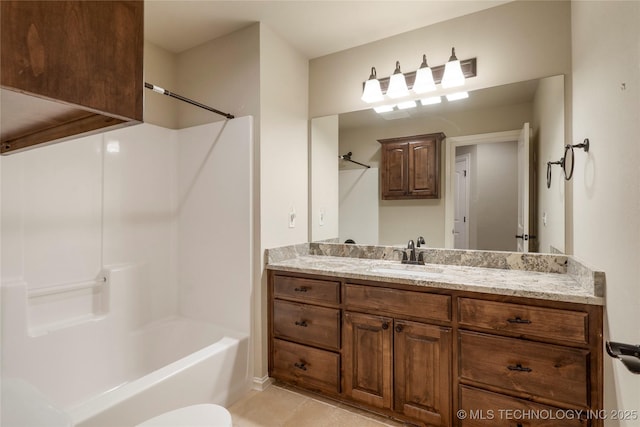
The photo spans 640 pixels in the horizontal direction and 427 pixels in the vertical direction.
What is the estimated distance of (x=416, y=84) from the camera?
218 cm

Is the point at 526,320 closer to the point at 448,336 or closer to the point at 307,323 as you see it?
the point at 448,336

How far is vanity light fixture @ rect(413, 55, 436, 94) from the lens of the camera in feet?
7.00

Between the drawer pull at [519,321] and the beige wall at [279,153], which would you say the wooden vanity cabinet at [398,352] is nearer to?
the drawer pull at [519,321]

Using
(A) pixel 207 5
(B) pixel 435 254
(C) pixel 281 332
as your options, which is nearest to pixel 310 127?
(A) pixel 207 5

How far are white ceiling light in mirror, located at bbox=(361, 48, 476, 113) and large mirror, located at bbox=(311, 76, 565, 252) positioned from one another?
60mm

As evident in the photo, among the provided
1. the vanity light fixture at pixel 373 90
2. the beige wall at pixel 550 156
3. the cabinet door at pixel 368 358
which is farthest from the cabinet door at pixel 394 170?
Result: the cabinet door at pixel 368 358

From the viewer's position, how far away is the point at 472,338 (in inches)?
62.1

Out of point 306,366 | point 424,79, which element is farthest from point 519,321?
point 424,79

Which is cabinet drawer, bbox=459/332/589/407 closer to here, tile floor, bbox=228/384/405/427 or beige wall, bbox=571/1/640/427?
beige wall, bbox=571/1/640/427

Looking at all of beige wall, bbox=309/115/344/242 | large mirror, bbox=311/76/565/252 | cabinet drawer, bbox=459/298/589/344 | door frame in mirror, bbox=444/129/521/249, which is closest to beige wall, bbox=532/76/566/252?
large mirror, bbox=311/76/565/252

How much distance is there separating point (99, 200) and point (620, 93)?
2868mm

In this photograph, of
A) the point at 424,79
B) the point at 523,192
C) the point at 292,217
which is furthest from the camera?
the point at 292,217

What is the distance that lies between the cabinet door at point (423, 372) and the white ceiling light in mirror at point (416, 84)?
1.58 meters

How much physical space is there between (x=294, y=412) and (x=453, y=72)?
8.04 feet
